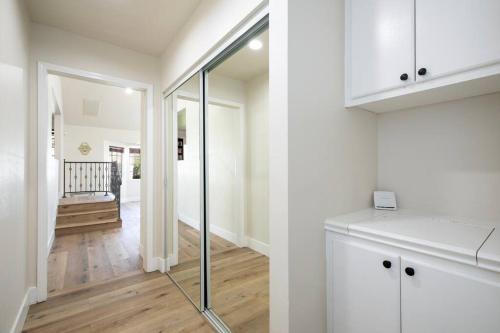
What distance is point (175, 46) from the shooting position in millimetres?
2363

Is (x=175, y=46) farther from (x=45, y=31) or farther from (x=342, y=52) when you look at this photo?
(x=342, y=52)

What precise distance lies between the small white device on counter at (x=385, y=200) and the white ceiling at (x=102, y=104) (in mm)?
6198

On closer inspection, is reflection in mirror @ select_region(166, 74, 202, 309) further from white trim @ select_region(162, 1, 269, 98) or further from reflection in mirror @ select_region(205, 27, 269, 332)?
reflection in mirror @ select_region(205, 27, 269, 332)

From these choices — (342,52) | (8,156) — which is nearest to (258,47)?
(342,52)

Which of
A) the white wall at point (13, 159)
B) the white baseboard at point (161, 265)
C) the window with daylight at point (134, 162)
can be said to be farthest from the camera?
the window with daylight at point (134, 162)

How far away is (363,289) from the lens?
43.5 inches

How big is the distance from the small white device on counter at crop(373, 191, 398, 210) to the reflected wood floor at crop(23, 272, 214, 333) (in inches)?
61.1

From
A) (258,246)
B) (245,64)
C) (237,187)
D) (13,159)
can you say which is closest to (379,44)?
(245,64)

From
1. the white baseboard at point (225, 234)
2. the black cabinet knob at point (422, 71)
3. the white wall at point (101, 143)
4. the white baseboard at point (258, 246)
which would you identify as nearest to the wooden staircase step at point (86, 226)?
the white baseboard at point (225, 234)

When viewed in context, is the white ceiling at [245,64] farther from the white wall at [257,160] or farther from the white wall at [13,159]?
the white wall at [13,159]

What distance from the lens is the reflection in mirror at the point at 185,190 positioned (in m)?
2.15

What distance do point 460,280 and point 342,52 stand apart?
4.16ft

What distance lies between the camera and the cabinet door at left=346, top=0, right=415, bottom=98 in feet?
3.82

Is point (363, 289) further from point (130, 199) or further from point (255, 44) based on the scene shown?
point (130, 199)
